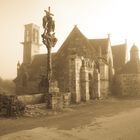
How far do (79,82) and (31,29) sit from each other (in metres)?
25.4

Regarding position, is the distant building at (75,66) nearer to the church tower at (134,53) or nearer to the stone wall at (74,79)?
the stone wall at (74,79)

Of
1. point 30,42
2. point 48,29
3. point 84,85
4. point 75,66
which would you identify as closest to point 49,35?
point 48,29

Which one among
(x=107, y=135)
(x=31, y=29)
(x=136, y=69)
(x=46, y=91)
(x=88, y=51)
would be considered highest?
(x=31, y=29)

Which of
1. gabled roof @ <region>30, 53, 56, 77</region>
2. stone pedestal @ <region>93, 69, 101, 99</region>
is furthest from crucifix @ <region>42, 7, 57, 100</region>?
gabled roof @ <region>30, 53, 56, 77</region>

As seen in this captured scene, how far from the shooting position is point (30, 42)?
43.4m

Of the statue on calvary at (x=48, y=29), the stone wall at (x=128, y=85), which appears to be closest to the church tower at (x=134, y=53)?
the stone wall at (x=128, y=85)

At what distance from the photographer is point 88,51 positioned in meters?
29.8

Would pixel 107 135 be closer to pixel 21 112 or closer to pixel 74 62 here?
pixel 21 112

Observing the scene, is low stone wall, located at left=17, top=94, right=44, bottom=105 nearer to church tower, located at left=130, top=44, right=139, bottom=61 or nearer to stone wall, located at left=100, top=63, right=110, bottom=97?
stone wall, located at left=100, top=63, right=110, bottom=97

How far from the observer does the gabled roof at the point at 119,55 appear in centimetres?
4094

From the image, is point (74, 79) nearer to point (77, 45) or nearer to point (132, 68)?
point (77, 45)

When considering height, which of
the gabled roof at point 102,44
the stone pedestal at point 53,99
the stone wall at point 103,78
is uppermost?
the gabled roof at point 102,44

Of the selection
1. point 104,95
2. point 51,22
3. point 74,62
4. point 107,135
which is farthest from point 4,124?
point 104,95

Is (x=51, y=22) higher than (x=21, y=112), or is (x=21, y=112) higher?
(x=51, y=22)
